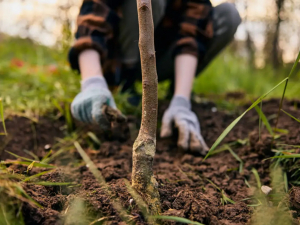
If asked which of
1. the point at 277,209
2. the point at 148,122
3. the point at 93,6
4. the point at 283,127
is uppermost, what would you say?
the point at 93,6

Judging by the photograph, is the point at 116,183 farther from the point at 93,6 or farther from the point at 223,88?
the point at 223,88

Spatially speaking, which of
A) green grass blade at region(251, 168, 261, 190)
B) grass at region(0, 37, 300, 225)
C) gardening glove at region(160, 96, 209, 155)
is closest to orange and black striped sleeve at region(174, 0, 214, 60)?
gardening glove at region(160, 96, 209, 155)

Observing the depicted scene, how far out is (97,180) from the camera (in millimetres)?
955

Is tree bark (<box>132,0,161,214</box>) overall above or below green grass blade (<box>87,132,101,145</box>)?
above

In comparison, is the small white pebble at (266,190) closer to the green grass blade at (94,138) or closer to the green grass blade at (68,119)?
the green grass blade at (94,138)

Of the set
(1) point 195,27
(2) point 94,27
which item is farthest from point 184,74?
(2) point 94,27

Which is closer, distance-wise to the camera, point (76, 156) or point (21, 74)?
point (76, 156)

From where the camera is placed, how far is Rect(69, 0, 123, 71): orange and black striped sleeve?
1552mm

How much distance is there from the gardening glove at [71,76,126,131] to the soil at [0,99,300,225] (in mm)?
173

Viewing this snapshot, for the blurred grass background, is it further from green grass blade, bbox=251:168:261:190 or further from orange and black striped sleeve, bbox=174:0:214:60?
green grass blade, bbox=251:168:261:190

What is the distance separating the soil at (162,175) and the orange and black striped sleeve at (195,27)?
0.48 meters

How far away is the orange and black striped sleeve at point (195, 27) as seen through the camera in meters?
1.78

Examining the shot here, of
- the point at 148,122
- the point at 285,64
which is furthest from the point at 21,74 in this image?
the point at 285,64

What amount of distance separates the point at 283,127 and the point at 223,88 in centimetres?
159
